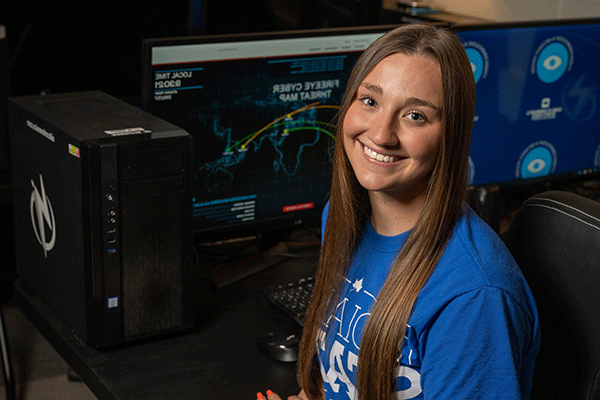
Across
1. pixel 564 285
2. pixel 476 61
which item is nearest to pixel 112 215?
pixel 564 285

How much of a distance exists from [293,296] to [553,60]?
0.89 m

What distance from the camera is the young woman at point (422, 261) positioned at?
826 millimetres

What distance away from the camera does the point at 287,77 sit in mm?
1412

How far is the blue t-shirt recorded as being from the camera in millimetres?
814

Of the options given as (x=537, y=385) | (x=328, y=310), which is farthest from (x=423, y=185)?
(x=537, y=385)

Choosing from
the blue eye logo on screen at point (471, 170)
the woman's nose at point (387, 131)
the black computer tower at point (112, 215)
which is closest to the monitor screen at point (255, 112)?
the black computer tower at point (112, 215)

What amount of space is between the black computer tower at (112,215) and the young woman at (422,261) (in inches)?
→ 12.0

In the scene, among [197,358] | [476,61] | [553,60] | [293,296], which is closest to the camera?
[197,358]

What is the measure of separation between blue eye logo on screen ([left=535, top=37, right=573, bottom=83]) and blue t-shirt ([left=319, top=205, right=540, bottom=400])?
0.87 meters

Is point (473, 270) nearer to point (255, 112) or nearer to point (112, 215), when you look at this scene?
point (112, 215)

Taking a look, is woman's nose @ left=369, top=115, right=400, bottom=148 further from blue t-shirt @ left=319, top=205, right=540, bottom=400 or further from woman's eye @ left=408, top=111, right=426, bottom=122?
blue t-shirt @ left=319, top=205, right=540, bottom=400

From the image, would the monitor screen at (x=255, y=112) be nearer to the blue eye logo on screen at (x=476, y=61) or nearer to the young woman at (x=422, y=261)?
the blue eye logo on screen at (x=476, y=61)

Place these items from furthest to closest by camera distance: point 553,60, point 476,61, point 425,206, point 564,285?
1. point 553,60
2. point 476,61
3. point 564,285
4. point 425,206

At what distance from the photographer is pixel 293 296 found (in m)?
1.35
